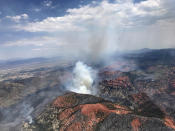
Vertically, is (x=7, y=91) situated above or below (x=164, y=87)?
above

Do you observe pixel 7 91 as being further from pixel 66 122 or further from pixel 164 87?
pixel 164 87

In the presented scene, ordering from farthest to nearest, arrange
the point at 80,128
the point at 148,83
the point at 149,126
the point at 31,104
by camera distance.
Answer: the point at 148,83, the point at 31,104, the point at 80,128, the point at 149,126

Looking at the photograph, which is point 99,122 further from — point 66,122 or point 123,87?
point 123,87

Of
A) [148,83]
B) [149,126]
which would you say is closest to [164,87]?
[148,83]

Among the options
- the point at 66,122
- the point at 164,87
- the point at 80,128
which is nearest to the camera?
the point at 80,128

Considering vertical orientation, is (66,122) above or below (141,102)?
→ above

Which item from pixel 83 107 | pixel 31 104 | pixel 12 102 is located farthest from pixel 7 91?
pixel 83 107

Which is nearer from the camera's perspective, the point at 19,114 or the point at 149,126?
the point at 149,126

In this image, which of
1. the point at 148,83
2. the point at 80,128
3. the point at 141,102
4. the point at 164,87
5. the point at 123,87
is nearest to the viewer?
the point at 80,128

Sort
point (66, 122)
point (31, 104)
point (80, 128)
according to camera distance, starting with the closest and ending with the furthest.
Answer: point (80, 128)
point (66, 122)
point (31, 104)
